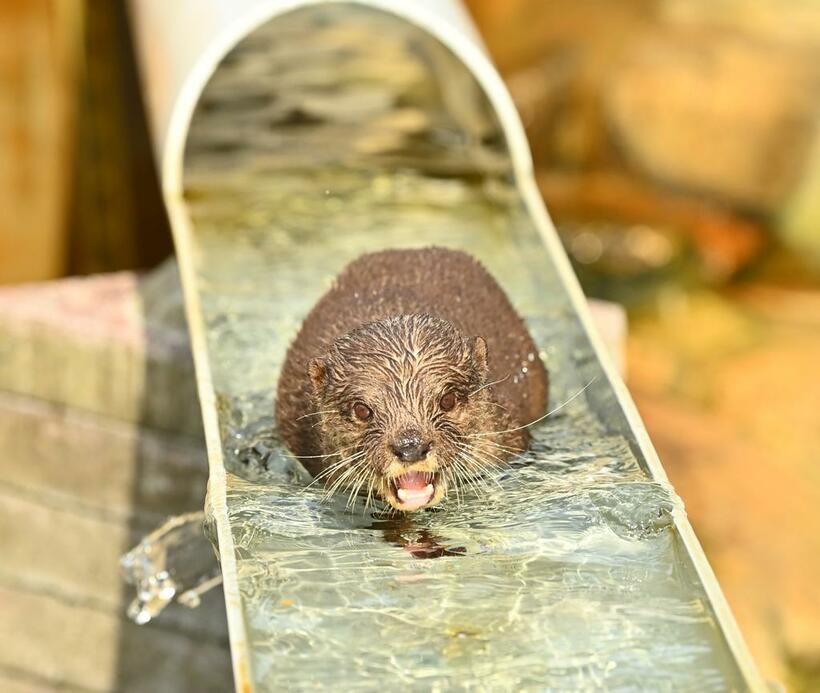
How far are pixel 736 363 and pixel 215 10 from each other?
17.4 feet

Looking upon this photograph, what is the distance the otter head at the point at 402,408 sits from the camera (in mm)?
3289

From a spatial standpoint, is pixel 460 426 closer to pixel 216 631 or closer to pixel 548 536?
pixel 548 536

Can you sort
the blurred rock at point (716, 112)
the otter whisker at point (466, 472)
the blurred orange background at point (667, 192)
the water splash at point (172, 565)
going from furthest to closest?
the blurred rock at point (716, 112), the blurred orange background at point (667, 192), the water splash at point (172, 565), the otter whisker at point (466, 472)

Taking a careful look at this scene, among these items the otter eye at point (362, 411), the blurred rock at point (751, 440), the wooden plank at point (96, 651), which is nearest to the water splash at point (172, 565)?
the wooden plank at point (96, 651)

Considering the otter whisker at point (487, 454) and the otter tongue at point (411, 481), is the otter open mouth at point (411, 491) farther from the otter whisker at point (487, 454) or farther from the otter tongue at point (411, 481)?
the otter whisker at point (487, 454)

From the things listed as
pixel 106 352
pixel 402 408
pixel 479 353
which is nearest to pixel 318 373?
pixel 402 408

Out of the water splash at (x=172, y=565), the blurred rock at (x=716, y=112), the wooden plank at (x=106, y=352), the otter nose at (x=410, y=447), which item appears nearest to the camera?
the otter nose at (x=410, y=447)

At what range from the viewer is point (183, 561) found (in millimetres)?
4609

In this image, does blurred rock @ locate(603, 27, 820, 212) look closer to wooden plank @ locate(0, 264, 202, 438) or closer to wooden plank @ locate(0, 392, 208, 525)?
wooden plank @ locate(0, 264, 202, 438)

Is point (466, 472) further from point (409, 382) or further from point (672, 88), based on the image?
point (672, 88)

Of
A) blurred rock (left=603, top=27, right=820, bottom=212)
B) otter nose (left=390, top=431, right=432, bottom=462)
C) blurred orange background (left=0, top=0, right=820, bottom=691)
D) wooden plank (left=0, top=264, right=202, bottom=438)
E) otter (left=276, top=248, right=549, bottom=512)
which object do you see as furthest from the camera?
blurred rock (left=603, top=27, right=820, bottom=212)

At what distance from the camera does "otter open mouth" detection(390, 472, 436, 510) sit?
3.28 meters

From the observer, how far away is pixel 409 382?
133 inches

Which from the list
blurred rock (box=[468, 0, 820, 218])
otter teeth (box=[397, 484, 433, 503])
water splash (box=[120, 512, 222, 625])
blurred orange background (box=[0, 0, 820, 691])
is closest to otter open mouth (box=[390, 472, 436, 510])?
otter teeth (box=[397, 484, 433, 503])
